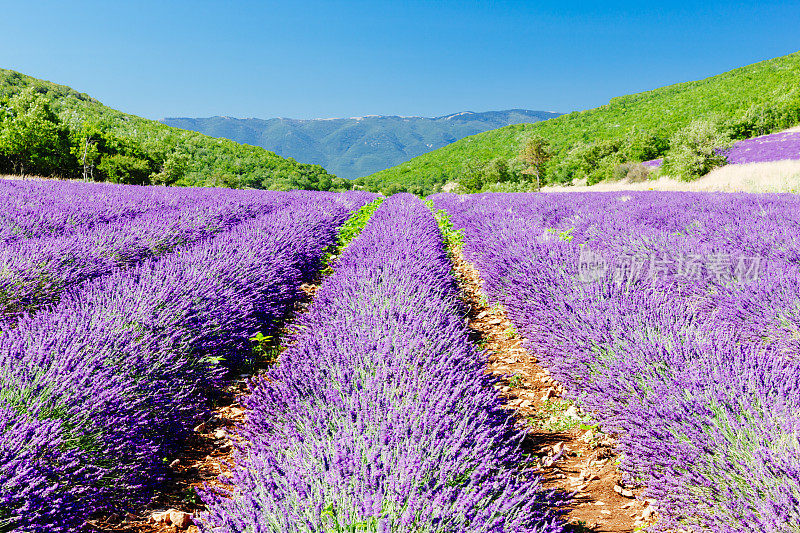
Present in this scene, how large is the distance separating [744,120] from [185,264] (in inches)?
1719

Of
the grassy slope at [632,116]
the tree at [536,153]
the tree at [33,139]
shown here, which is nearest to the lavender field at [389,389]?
the tree at [33,139]

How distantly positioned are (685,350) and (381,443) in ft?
5.29

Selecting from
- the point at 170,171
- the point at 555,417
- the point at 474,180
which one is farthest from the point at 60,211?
the point at 474,180

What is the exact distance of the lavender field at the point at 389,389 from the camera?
45.2 inches

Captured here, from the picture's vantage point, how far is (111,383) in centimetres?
171

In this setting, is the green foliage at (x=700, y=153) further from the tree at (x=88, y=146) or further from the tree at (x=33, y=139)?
the tree at (x=33, y=139)

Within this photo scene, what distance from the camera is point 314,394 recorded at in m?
1.67

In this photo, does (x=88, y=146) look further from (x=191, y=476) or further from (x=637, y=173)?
(x=637, y=173)

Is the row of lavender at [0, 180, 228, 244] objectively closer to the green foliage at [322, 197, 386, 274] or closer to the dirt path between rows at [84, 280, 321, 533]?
the green foliage at [322, 197, 386, 274]

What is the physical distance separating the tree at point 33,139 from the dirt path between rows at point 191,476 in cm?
2495

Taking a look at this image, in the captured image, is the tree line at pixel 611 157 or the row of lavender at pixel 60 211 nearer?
the row of lavender at pixel 60 211

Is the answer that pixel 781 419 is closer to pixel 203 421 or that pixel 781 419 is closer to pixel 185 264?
pixel 203 421

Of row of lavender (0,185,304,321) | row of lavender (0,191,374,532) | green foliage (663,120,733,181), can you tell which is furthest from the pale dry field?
row of lavender (0,185,304,321)

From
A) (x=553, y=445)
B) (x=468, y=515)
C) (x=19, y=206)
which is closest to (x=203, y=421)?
(x=468, y=515)
